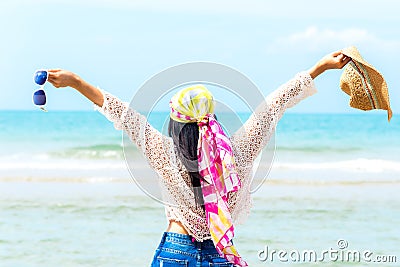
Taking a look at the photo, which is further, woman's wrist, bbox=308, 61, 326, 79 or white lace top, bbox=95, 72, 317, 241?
woman's wrist, bbox=308, 61, 326, 79

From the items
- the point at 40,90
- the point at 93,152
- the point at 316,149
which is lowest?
the point at 316,149

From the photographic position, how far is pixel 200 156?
229 centimetres

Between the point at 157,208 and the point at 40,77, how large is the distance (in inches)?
229

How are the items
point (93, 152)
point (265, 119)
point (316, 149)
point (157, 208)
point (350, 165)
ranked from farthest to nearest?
point (316, 149) → point (93, 152) → point (350, 165) → point (157, 208) → point (265, 119)

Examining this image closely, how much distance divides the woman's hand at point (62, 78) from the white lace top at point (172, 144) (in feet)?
0.53

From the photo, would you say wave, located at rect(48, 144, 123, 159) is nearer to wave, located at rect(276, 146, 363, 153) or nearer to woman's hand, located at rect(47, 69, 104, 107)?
wave, located at rect(276, 146, 363, 153)

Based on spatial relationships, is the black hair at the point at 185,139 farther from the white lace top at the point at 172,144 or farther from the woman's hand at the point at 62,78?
the woman's hand at the point at 62,78

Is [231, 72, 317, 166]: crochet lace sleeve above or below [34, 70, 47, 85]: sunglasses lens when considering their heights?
below

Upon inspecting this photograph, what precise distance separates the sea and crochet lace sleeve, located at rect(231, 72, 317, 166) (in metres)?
0.05

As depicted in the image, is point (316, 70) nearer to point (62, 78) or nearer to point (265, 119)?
point (265, 119)

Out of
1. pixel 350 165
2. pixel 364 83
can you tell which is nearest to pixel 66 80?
pixel 364 83

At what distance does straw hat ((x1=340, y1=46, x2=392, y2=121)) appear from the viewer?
Answer: 7.81 feet

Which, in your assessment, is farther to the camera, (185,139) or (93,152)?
(93,152)

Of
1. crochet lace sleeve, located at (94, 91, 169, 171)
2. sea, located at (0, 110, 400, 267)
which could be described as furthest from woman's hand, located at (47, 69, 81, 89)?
sea, located at (0, 110, 400, 267)
